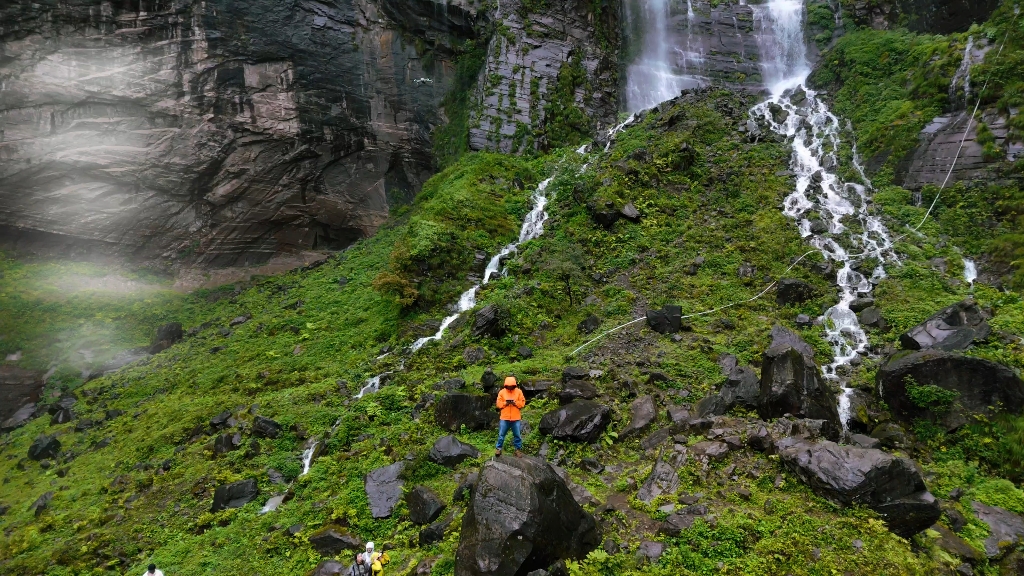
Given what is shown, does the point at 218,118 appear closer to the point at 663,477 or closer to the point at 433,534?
the point at 433,534

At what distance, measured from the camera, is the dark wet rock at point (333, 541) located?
7750mm

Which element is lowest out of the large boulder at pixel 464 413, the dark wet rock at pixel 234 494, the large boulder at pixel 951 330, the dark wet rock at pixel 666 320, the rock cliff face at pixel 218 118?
the dark wet rock at pixel 234 494

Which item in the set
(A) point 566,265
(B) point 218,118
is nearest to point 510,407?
(A) point 566,265

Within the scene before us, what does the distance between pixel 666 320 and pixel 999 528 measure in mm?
7302

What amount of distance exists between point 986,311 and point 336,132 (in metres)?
28.5

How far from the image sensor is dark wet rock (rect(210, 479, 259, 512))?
31.4ft

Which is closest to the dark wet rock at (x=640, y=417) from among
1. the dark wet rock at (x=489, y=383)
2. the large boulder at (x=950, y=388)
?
the dark wet rock at (x=489, y=383)

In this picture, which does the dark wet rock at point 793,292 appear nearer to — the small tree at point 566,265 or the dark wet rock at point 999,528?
the small tree at point 566,265

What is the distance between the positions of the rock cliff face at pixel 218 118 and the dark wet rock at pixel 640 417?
23.1 metres

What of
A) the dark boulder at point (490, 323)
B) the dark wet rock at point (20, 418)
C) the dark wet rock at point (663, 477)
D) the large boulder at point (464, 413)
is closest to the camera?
the dark wet rock at point (663, 477)

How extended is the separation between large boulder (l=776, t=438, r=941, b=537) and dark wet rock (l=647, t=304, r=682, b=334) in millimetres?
5834

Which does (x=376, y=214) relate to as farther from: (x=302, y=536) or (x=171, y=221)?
(x=302, y=536)

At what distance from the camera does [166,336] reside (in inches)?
826

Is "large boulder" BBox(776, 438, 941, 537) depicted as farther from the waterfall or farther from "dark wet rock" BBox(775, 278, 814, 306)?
the waterfall
